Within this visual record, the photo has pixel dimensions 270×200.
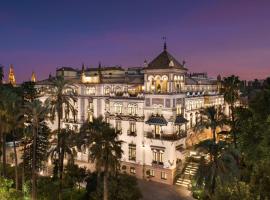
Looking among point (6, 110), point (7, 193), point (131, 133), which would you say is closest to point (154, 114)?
point (131, 133)

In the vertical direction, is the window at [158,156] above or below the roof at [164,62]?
below

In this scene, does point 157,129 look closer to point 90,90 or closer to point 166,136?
point 166,136

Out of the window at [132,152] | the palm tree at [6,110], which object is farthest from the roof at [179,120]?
the palm tree at [6,110]

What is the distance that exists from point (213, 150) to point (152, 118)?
22.2 metres

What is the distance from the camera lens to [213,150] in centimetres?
2166

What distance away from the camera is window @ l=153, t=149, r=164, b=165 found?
43531 millimetres

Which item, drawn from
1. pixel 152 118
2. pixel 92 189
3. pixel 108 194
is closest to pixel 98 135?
pixel 108 194

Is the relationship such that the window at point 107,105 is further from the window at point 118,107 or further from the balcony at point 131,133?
the balcony at point 131,133

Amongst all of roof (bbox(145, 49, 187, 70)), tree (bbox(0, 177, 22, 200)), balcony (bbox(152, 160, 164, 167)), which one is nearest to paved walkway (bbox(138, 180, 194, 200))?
balcony (bbox(152, 160, 164, 167))

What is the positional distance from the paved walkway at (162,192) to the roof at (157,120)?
925 cm

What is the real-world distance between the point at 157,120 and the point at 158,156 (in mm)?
5782

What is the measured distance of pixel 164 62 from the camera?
4362 cm

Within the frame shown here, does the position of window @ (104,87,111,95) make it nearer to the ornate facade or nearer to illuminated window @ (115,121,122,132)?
the ornate facade

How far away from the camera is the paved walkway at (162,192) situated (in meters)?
37.9
